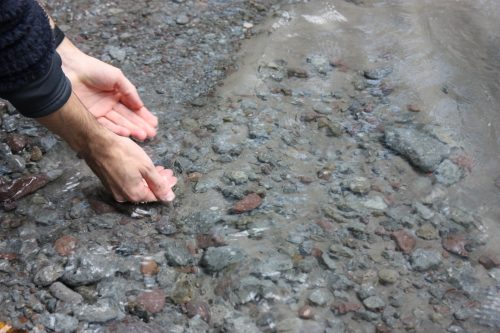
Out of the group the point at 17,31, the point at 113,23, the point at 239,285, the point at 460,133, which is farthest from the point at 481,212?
the point at 113,23

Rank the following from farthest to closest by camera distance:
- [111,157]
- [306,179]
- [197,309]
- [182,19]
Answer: [182,19] → [306,179] → [111,157] → [197,309]

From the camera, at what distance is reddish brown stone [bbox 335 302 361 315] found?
1688 millimetres

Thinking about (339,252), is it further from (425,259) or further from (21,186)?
(21,186)

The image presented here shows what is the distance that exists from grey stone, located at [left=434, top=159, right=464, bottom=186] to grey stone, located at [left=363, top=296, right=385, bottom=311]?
2.07 ft

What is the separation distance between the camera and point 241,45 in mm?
2781

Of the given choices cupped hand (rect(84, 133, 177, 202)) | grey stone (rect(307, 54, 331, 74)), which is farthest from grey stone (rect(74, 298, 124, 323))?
grey stone (rect(307, 54, 331, 74))

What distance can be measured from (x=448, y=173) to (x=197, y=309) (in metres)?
1.10

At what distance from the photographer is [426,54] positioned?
2.72 m

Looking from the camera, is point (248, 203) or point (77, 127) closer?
point (77, 127)

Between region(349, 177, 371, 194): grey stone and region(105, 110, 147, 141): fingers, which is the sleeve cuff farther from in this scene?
region(349, 177, 371, 194): grey stone

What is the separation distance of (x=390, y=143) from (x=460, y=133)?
31 cm

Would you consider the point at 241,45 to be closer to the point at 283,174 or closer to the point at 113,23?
the point at 113,23

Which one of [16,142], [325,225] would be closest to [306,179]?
[325,225]

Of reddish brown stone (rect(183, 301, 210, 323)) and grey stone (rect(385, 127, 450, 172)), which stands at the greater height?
grey stone (rect(385, 127, 450, 172))
